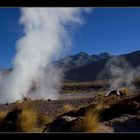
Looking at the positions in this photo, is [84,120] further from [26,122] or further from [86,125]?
[26,122]

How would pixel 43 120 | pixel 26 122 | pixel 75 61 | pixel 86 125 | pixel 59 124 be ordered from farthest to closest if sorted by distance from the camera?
pixel 75 61 → pixel 43 120 → pixel 26 122 → pixel 59 124 → pixel 86 125

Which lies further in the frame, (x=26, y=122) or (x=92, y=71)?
(x=92, y=71)

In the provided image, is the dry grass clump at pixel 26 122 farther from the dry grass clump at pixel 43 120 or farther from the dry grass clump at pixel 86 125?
the dry grass clump at pixel 86 125

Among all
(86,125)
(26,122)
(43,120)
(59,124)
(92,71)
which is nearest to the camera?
(86,125)

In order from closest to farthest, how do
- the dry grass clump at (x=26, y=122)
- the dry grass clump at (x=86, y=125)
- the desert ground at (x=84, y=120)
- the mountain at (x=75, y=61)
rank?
the dry grass clump at (x=86, y=125)
the desert ground at (x=84, y=120)
the dry grass clump at (x=26, y=122)
the mountain at (x=75, y=61)

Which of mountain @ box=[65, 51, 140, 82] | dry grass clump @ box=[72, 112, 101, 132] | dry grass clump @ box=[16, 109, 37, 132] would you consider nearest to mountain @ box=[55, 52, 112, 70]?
mountain @ box=[65, 51, 140, 82]

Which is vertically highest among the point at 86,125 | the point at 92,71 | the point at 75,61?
the point at 75,61

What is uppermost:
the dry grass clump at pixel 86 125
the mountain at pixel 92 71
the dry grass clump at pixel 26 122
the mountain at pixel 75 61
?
the mountain at pixel 75 61

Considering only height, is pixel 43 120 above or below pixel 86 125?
above
